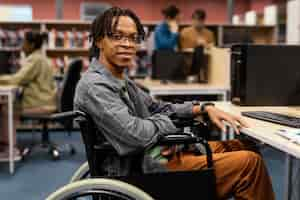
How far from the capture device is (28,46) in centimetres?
414

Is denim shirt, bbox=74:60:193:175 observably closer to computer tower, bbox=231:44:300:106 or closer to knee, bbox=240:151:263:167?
knee, bbox=240:151:263:167

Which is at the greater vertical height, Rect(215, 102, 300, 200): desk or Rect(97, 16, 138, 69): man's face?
Rect(97, 16, 138, 69): man's face

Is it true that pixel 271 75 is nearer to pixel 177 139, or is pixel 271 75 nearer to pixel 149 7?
pixel 177 139

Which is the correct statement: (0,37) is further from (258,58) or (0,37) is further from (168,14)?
(258,58)

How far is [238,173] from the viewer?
1.52 meters

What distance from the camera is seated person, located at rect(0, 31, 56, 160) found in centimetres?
398

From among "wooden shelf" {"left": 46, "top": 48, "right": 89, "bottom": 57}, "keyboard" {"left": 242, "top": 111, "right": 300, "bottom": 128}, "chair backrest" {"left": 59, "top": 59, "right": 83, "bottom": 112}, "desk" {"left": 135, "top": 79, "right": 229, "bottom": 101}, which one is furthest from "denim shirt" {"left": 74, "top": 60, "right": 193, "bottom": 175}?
"wooden shelf" {"left": 46, "top": 48, "right": 89, "bottom": 57}

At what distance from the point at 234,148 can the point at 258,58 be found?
57cm

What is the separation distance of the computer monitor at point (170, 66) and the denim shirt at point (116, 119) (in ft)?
8.84

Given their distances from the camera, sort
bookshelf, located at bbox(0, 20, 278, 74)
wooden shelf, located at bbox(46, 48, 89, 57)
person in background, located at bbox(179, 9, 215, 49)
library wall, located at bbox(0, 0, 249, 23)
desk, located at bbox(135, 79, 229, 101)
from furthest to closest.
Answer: library wall, located at bbox(0, 0, 249, 23), wooden shelf, located at bbox(46, 48, 89, 57), bookshelf, located at bbox(0, 20, 278, 74), person in background, located at bbox(179, 9, 215, 49), desk, located at bbox(135, 79, 229, 101)

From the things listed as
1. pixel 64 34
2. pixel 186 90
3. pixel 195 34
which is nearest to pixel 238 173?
pixel 186 90

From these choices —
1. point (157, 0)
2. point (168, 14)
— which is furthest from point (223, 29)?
point (157, 0)

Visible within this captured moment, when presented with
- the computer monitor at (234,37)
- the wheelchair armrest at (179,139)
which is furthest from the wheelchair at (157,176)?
the computer monitor at (234,37)

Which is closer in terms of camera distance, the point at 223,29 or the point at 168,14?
the point at 168,14
